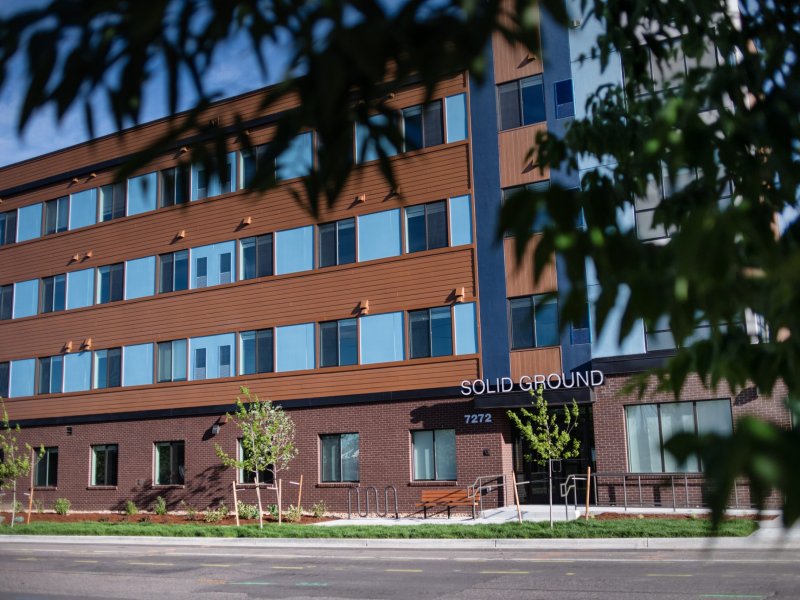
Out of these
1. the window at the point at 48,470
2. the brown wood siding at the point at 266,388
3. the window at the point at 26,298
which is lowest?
the window at the point at 48,470

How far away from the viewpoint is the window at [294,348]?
32000 mm

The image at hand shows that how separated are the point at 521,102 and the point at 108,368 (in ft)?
67.2

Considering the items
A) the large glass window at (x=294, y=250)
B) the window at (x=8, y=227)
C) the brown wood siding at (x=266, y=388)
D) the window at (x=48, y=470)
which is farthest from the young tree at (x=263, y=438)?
the window at (x=8, y=227)

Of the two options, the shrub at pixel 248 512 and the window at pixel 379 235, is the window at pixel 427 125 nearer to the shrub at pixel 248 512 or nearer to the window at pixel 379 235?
the window at pixel 379 235

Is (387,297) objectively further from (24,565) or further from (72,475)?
(72,475)

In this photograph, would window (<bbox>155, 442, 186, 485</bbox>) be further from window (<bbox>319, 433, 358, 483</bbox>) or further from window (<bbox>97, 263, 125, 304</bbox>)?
window (<bbox>97, 263, 125, 304</bbox>)

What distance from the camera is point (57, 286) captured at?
3956 centimetres

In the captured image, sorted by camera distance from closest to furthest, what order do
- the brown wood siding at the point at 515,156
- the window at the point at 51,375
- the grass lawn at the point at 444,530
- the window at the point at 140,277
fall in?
the grass lawn at the point at 444,530
the brown wood siding at the point at 515,156
the window at the point at 140,277
the window at the point at 51,375

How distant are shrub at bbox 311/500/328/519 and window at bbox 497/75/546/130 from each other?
1425 cm

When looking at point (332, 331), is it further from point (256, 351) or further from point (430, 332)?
point (430, 332)

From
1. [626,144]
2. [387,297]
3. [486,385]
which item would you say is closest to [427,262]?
[387,297]

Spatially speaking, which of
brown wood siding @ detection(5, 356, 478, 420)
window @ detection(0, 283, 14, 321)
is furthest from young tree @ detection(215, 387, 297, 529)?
window @ detection(0, 283, 14, 321)

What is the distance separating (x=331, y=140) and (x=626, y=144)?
110 inches

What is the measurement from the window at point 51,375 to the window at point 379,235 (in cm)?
1609
